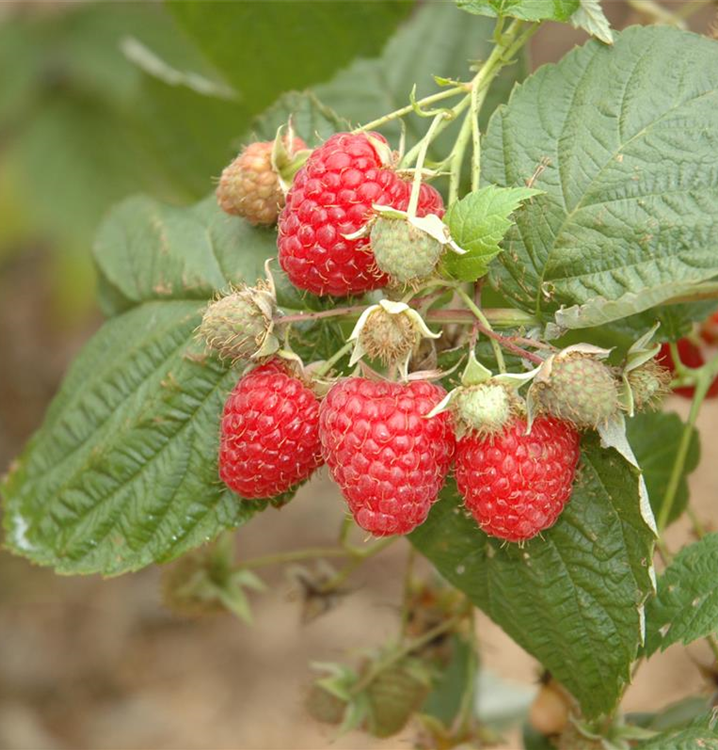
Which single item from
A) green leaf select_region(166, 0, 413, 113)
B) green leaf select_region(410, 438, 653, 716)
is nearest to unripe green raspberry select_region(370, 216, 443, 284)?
green leaf select_region(410, 438, 653, 716)

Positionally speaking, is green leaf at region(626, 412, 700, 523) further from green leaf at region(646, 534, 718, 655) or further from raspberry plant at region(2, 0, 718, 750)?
green leaf at region(646, 534, 718, 655)

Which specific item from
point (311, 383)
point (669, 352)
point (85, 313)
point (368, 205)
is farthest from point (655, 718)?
point (85, 313)

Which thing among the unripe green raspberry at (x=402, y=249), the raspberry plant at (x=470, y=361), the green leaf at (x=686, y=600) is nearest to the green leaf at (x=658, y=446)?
the raspberry plant at (x=470, y=361)

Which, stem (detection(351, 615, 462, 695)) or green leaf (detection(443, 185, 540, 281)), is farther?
stem (detection(351, 615, 462, 695))

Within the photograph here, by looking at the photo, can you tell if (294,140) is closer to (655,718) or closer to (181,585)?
(181,585)

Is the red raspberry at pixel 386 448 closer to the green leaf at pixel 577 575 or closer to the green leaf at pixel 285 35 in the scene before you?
the green leaf at pixel 577 575

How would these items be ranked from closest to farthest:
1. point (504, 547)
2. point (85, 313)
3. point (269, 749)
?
point (504, 547), point (269, 749), point (85, 313)
